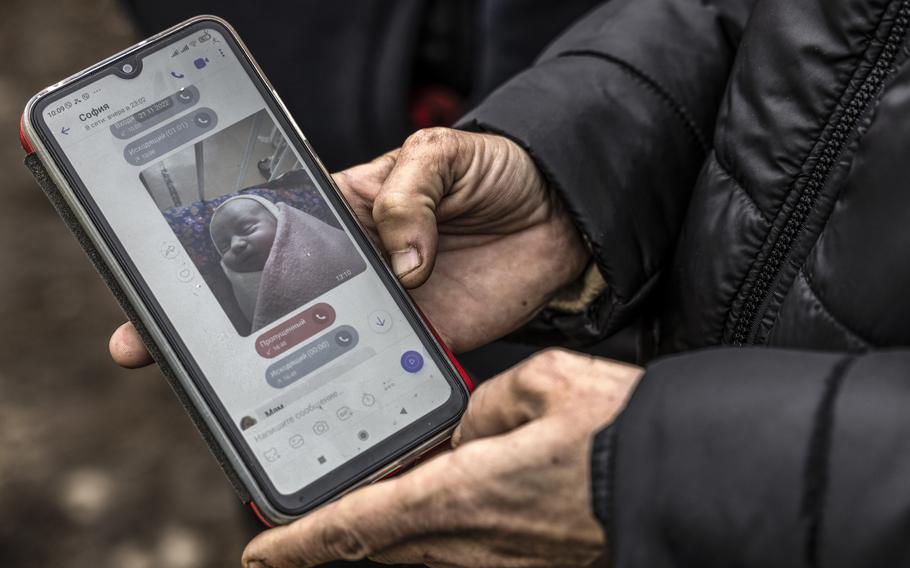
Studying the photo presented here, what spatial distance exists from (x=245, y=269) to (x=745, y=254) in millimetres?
500

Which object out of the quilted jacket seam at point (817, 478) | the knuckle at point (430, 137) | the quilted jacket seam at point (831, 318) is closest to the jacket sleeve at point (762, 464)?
the quilted jacket seam at point (817, 478)

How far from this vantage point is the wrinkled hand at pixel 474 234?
1.03 meters

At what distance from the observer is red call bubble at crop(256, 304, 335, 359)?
→ 977 millimetres

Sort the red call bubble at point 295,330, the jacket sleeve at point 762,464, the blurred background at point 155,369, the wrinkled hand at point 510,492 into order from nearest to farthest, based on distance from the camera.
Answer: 1. the jacket sleeve at point 762,464
2. the wrinkled hand at point 510,492
3. the red call bubble at point 295,330
4. the blurred background at point 155,369

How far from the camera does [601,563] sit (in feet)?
2.54

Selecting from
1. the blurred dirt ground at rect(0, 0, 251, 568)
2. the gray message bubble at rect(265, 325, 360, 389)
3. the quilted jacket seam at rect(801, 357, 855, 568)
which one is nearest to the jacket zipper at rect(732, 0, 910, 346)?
the quilted jacket seam at rect(801, 357, 855, 568)

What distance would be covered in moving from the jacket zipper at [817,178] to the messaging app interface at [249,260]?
31 centimetres

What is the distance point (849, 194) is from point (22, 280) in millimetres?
1788

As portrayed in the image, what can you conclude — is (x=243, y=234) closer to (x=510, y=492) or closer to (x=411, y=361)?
(x=411, y=361)

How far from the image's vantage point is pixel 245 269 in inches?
39.0

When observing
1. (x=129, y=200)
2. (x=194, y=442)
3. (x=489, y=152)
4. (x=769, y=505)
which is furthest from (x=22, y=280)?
(x=769, y=505)

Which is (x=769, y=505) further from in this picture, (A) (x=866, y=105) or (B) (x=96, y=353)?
(B) (x=96, y=353)

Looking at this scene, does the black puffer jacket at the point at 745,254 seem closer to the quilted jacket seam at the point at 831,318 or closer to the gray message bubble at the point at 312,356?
the quilted jacket seam at the point at 831,318

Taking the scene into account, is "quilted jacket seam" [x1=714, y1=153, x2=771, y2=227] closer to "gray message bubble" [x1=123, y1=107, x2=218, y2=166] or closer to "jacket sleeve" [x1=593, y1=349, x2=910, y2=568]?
"jacket sleeve" [x1=593, y1=349, x2=910, y2=568]
